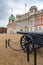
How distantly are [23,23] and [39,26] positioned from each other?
8.97m

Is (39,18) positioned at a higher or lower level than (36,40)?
higher

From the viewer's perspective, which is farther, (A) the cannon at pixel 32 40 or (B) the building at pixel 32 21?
(B) the building at pixel 32 21

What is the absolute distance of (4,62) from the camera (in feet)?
21.8

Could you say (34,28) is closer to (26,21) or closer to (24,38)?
(26,21)

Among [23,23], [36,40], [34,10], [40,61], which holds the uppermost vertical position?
[34,10]

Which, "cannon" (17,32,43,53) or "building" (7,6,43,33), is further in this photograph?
"building" (7,6,43,33)

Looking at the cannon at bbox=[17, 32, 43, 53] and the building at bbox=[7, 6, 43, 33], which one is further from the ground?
the building at bbox=[7, 6, 43, 33]

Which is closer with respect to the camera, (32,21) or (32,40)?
(32,40)

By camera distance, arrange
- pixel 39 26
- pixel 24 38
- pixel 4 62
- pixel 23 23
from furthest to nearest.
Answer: pixel 23 23
pixel 39 26
pixel 24 38
pixel 4 62

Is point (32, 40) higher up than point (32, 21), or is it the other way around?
point (32, 21)

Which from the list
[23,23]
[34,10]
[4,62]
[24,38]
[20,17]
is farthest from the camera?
[20,17]

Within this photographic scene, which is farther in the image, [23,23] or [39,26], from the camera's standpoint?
[23,23]

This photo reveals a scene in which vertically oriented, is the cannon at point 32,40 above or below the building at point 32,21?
below

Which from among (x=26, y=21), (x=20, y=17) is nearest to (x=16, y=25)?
(x=20, y=17)
